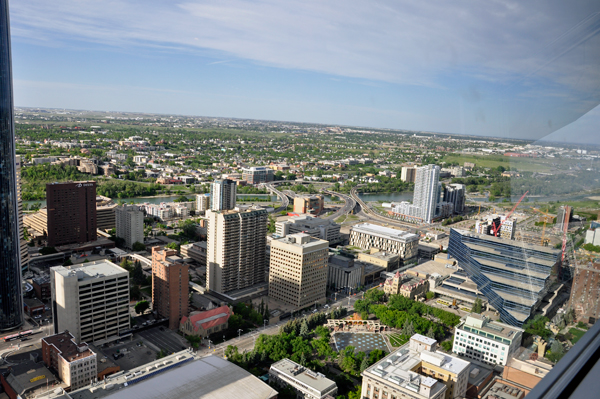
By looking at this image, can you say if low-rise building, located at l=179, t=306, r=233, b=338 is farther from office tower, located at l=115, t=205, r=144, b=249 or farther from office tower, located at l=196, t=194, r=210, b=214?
office tower, located at l=196, t=194, r=210, b=214

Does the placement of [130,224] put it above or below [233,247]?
below

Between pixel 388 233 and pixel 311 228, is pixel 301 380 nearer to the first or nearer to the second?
pixel 311 228

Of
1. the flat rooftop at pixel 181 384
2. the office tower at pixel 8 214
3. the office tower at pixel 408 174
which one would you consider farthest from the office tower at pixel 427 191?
the office tower at pixel 8 214

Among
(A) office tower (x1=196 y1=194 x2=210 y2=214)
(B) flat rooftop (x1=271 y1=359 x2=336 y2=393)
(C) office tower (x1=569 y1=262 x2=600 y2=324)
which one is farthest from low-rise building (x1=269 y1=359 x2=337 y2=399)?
(A) office tower (x1=196 y1=194 x2=210 y2=214)

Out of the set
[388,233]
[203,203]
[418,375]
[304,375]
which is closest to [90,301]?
[304,375]

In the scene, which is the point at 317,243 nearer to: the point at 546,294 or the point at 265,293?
the point at 265,293

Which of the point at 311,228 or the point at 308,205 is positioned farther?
the point at 308,205


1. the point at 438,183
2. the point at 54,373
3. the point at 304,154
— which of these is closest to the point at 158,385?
the point at 54,373
